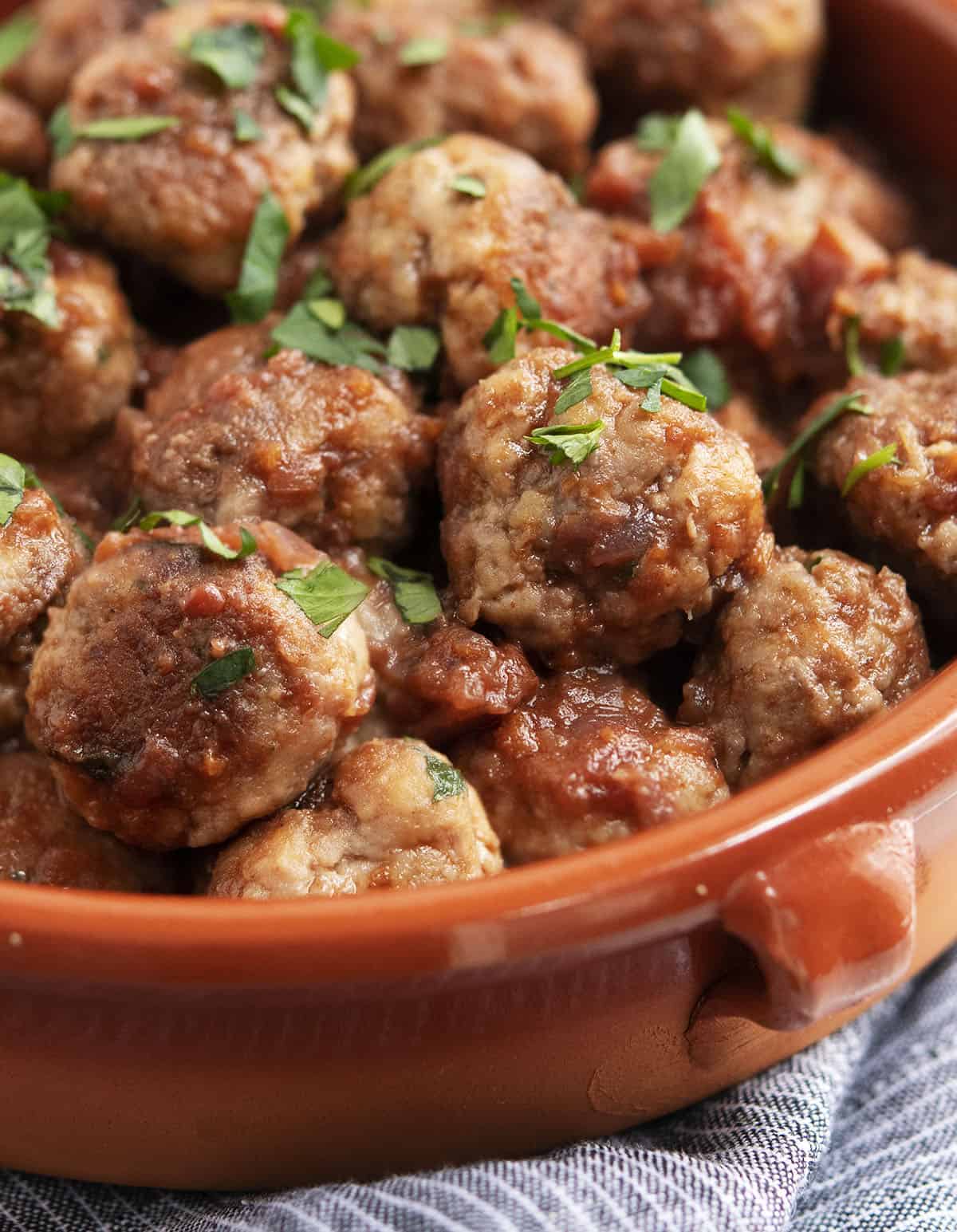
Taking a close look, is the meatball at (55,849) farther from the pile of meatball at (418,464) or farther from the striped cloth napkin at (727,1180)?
the striped cloth napkin at (727,1180)

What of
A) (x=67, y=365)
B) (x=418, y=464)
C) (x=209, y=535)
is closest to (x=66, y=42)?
(x=67, y=365)

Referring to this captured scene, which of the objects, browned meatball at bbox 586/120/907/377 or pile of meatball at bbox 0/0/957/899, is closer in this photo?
pile of meatball at bbox 0/0/957/899

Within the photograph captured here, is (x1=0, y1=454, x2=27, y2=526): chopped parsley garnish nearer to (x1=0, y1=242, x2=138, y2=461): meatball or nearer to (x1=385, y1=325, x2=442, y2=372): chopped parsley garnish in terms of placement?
(x1=0, y1=242, x2=138, y2=461): meatball

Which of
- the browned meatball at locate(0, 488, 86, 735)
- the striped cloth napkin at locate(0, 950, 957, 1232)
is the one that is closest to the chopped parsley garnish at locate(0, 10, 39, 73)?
the browned meatball at locate(0, 488, 86, 735)

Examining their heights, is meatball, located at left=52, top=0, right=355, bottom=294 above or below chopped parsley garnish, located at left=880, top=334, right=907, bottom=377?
below

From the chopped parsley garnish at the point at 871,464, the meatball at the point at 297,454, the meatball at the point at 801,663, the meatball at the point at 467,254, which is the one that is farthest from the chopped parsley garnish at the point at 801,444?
the meatball at the point at 297,454

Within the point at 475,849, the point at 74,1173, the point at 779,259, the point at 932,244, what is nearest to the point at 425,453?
the point at 475,849
